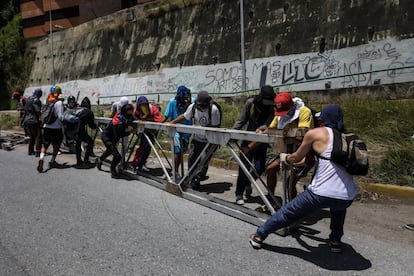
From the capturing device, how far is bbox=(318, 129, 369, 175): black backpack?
3.31 metres

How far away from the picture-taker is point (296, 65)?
16375mm

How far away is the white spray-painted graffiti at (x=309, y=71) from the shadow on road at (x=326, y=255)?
10279 millimetres

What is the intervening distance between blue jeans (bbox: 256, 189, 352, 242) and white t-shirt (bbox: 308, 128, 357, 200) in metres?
0.05

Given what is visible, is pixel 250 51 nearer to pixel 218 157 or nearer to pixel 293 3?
pixel 293 3

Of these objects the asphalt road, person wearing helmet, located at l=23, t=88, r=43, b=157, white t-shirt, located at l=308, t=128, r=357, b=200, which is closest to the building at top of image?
person wearing helmet, located at l=23, t=88, r=43, b=157

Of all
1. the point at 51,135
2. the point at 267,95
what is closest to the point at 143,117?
the point at 51,135

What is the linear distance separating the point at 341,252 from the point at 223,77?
16417 millimetres

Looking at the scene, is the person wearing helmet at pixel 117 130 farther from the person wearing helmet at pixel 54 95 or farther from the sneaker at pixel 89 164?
the person wearing helmet at pixel 54 95

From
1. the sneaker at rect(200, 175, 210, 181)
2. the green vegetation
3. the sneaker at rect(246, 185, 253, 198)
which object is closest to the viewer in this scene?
the sneaker at rect(246, 185, 253, 198)

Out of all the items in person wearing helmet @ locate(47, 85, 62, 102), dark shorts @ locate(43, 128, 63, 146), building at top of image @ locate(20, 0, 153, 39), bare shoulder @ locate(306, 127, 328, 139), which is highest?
building at top of image @ locate(20, 0, 153, 39)

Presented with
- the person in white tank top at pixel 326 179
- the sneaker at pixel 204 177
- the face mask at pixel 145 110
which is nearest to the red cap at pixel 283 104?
the person in white tank top at pixel 326 179

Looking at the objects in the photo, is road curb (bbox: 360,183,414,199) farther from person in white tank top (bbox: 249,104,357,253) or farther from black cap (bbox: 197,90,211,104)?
black cap (bbox: 197,90,211,104)

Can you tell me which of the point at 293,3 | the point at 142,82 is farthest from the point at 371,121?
the point at 142,82

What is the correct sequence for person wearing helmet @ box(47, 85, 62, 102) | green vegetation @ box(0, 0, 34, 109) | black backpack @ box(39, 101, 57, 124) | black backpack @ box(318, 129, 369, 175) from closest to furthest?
black backpack @ box(318, 129, 369, 175) < black backpack @ box(39, 101, 57, 124) < person wearing helmet @ box(47, 85, 62, 102) < green vegetation @ box(0, 0, 34, 109)
